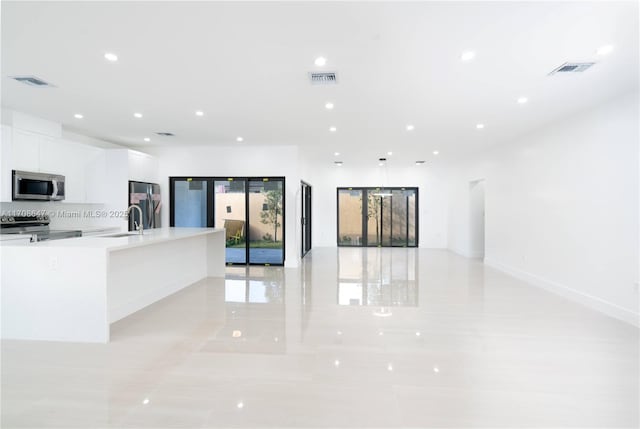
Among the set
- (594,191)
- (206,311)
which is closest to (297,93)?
(206,311)

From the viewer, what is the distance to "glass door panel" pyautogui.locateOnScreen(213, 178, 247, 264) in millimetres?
7988

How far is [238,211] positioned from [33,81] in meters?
4.50

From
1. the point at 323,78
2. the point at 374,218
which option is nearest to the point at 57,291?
the point at 323,78

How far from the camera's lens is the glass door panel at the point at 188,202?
805 cm

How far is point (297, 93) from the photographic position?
4273 mm

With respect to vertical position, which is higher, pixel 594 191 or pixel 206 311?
pixel 594 191

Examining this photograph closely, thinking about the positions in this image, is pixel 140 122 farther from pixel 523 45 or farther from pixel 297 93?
pixel 523 45

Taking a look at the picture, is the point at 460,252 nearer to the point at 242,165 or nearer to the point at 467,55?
the point at 242,165

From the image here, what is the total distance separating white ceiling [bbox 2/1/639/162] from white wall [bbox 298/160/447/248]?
5.67 m

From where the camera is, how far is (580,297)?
5.00 m

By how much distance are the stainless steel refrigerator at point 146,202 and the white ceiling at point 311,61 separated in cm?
157

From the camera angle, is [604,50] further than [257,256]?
No

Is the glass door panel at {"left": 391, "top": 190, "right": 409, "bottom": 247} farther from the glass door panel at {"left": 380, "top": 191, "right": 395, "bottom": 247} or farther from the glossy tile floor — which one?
the glossy tile floor

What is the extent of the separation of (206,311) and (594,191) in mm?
5447
